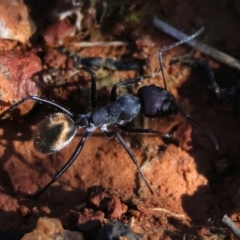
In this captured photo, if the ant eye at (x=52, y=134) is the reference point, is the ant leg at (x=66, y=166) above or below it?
below

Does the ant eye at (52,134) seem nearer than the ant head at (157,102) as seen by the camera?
Yes

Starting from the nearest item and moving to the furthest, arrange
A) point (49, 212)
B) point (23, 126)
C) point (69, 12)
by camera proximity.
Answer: point (49, 212) → point (23, 126) → point (69, 12)

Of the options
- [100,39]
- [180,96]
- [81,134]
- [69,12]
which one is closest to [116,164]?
[81,134]

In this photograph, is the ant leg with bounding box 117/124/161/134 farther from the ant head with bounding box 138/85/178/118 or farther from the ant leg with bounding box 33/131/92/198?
the ant leg with bounding box 33/131/92/198

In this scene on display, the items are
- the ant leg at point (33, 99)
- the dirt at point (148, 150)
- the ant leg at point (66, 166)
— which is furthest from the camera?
the ant leg at point (33, 99)

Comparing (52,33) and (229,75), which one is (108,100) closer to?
(52,33)

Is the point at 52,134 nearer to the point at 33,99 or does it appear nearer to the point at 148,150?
the point at 33,99

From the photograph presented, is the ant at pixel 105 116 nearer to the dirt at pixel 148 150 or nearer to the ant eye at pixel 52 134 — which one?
the ant eye at pixel 52 134

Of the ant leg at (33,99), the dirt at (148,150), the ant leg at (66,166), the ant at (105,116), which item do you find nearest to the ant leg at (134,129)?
the ant at (105,116)
